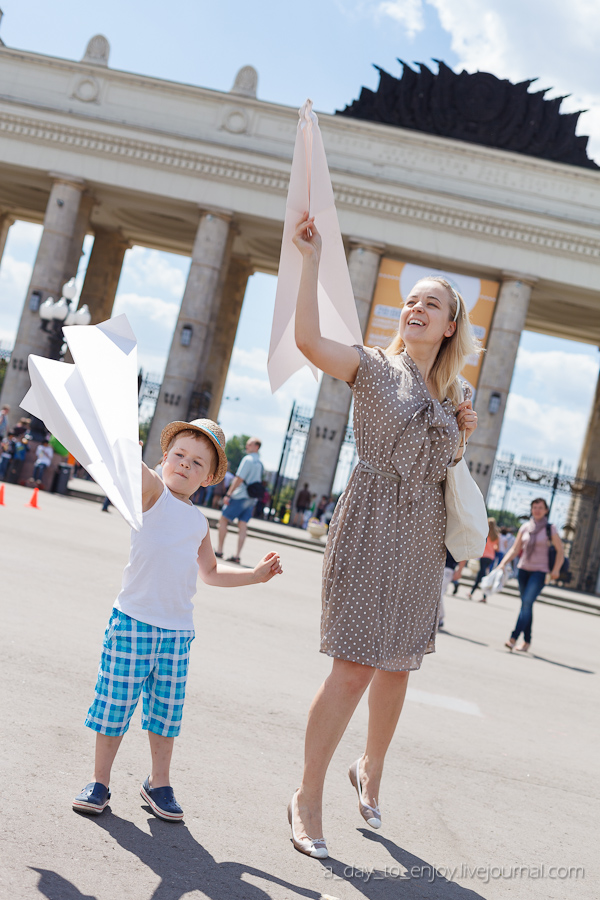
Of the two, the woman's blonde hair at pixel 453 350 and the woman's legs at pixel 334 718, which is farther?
the woman's blonde hair at pixel 453 350

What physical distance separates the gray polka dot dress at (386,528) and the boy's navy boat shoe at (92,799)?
90cm

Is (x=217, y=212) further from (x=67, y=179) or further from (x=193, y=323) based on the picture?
(x=67, y=179)

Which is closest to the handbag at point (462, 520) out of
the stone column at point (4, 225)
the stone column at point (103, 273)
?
the stone column at point (103, 273)

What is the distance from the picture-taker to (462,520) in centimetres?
353

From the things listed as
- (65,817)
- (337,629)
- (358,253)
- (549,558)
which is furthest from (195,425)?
(358,253)

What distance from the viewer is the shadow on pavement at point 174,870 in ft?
8.35

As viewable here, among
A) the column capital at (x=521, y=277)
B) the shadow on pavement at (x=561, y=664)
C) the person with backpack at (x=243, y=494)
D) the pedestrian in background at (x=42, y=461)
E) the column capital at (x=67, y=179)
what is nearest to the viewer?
the shadow on pavement at (x=561, y=664)

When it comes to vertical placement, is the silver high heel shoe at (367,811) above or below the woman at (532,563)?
below

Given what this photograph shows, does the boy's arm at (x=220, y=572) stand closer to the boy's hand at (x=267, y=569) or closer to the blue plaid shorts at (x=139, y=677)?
the boy's hand at (x=267, y=569)

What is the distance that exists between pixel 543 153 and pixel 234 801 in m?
31.7

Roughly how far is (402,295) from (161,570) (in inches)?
1092

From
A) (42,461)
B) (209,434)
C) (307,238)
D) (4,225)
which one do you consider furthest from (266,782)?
(4,225)

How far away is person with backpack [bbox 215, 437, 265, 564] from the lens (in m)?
13.2

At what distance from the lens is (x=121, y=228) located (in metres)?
39.0
